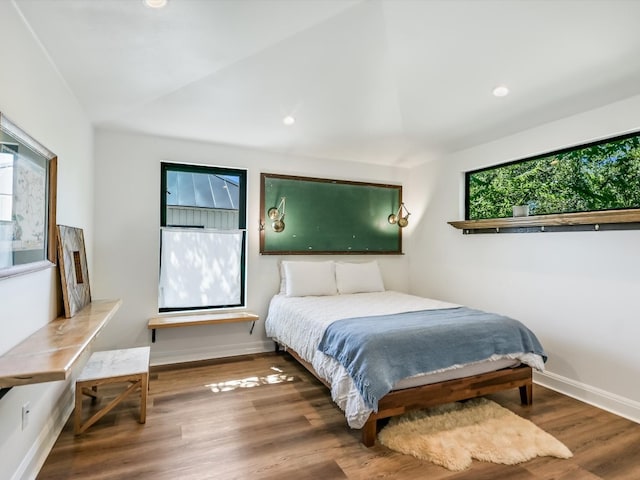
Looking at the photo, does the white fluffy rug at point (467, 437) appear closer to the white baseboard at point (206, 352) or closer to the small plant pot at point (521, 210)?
the small plant pot at point (521, 210)

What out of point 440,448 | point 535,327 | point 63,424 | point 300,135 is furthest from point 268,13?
point 535,327

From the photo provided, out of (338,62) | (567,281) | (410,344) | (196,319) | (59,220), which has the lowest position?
(196,319)

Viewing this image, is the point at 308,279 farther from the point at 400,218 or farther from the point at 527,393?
the point at 527,393

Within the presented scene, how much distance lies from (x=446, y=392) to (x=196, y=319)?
2.52m

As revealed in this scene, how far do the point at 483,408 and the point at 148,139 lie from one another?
402 cm

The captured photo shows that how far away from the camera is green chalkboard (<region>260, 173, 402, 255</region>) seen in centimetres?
431

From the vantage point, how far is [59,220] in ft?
7.87

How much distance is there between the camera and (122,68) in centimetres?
244

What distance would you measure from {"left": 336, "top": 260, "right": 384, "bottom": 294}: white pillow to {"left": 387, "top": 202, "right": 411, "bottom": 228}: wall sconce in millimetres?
749

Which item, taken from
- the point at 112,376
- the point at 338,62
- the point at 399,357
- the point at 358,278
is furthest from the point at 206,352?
the point at 338,62

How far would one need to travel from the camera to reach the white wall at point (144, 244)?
3.59 m

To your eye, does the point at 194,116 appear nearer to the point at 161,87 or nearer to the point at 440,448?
the point at 161,87

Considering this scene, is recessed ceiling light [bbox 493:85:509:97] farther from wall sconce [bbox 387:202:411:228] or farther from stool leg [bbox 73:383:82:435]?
stool leg [bbox 73:383:82:435]

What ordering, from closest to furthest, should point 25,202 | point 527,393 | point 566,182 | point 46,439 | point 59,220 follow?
point 25,202 → point 46,439 → point 59,220 → point 527,393 → point 566,182
